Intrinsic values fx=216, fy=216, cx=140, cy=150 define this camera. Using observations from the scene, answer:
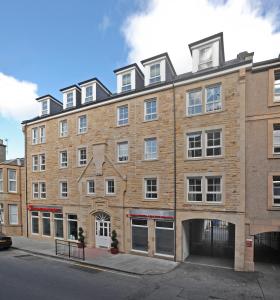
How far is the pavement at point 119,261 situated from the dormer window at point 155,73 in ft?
42.9

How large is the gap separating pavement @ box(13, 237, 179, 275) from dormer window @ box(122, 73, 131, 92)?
12.9m

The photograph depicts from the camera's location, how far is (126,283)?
10781 millimetres

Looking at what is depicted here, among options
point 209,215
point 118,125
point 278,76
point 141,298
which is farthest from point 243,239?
point 118,125

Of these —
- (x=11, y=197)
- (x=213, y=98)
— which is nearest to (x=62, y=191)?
(x=11, y=197)

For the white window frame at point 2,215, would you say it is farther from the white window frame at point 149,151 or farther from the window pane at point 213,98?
the window pane at point 213,98

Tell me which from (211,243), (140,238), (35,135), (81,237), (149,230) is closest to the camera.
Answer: (149,230)

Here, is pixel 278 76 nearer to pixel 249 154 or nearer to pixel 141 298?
pixel 249 154

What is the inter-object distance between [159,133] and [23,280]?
11.7m

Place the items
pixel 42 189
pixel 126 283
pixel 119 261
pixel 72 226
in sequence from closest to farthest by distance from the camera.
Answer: pixel 126 283
pixel 119 261
pixel 72 226
pixel 42 189

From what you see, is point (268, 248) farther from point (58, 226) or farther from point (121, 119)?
point (58, 226)

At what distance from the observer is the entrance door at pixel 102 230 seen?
1755 cm

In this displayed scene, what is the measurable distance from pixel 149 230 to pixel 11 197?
54.6 ft

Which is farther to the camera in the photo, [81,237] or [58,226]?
[58,226]

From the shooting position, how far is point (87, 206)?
18500mm
